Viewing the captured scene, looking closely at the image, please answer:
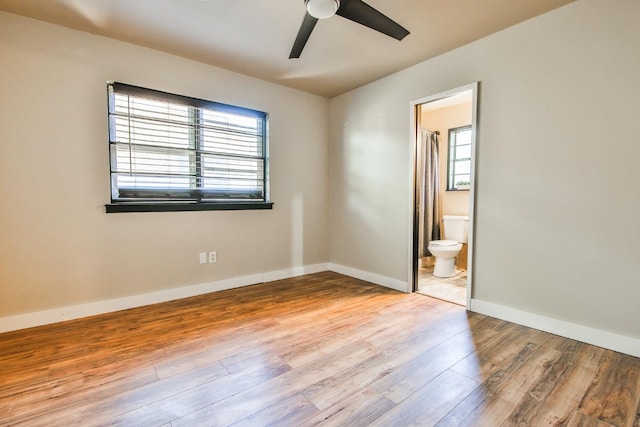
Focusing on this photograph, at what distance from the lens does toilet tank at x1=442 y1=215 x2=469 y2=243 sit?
13.6 ft

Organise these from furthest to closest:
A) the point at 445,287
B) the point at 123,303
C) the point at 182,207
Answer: the point at 445,287 → the point at 182,207 → the point at 123,303

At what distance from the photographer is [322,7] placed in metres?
1.78

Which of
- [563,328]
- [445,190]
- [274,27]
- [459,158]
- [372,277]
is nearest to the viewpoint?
[563,328]

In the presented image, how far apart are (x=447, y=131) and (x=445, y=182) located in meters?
0.78

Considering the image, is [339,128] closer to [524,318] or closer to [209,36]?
[209,36]

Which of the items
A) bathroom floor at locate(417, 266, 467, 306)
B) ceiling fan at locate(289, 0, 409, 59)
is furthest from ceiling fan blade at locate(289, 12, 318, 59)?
bathroom floor at locate(417, 266, 467, 306)

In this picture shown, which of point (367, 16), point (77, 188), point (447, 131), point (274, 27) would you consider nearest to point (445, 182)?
point (447, 131)

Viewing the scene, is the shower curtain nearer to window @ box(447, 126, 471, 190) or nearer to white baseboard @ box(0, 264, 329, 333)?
window @ box(447, 126, 471, 190)

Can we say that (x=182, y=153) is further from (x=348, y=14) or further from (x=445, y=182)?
(x=445, y=182)

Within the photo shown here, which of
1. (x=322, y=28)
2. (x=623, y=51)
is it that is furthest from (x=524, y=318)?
(x=322, y=28)

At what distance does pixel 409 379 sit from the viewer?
1.70 metres

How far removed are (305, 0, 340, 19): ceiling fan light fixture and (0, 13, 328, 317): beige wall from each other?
1.77 m

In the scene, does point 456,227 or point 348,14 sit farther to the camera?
point 456,227

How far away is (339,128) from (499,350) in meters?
3.08
